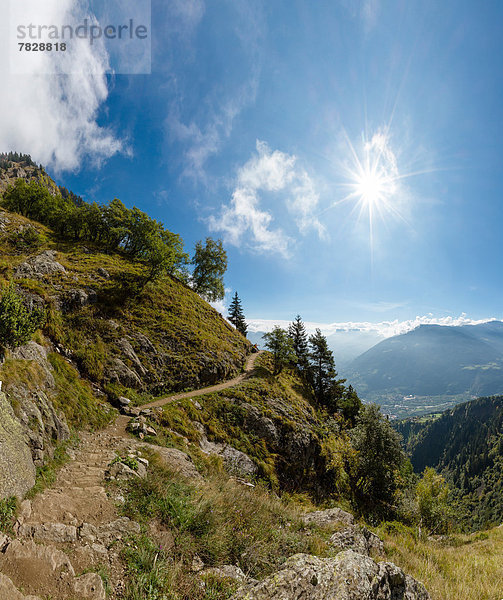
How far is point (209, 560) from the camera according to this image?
17.5 feet

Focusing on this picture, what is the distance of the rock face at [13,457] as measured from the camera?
5266 mm

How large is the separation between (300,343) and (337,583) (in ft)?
142

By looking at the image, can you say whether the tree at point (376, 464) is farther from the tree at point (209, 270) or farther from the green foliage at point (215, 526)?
the tree at point (209, 270)

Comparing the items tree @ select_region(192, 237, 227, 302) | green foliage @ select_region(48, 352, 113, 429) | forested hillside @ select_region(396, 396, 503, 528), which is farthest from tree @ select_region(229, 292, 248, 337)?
forested hillside @ select_region(396, 396, 503, 528)

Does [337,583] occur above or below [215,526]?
below

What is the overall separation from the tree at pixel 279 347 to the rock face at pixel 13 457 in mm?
29229

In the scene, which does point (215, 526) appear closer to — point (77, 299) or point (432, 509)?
point (77, 299)

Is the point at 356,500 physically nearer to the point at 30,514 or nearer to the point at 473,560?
the point at 473,560

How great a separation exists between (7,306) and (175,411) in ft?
38.9

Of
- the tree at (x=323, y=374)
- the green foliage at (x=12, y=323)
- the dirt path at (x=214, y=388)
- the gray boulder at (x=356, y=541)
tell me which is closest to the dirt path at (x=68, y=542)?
the green foliage at (x=12, y=323)

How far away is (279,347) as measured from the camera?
34562mm

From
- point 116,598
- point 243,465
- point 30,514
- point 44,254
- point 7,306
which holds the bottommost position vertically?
point 243,465

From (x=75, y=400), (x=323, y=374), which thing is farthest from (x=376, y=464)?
(x=75, y=400)

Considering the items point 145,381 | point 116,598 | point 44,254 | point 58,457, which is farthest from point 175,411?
point 44,254
